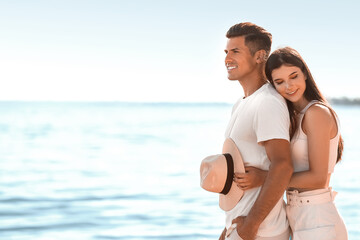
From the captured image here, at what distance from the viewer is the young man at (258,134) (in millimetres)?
2346

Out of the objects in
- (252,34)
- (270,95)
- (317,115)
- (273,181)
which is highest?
(252,34)

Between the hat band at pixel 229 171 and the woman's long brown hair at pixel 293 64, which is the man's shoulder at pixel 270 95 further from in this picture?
the hat band at pixel 229 171

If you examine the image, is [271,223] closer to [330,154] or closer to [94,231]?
[330,154]

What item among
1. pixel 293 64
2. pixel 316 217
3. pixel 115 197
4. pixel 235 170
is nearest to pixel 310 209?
pixel 316 217

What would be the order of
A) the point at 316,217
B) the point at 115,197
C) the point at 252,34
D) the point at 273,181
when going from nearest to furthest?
1. the point at 273,181
2. the point at 316,217
3. the point at 252,34
4. the point at 115,197

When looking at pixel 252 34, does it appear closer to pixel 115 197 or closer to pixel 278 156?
pixel 278 156

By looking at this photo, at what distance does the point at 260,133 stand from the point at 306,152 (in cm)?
24

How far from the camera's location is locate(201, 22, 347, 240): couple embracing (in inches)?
93.0

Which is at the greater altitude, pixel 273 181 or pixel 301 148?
pixel 301 148

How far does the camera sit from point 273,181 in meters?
2.33

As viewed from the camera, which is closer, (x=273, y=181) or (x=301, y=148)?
(x=273, y=181)

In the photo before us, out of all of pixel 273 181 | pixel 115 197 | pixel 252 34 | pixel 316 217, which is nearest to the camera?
pixel 273 181

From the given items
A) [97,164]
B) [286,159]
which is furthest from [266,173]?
[97,164]

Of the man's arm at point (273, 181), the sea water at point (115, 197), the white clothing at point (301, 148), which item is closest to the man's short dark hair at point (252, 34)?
the white clothing at point (301, 148)
